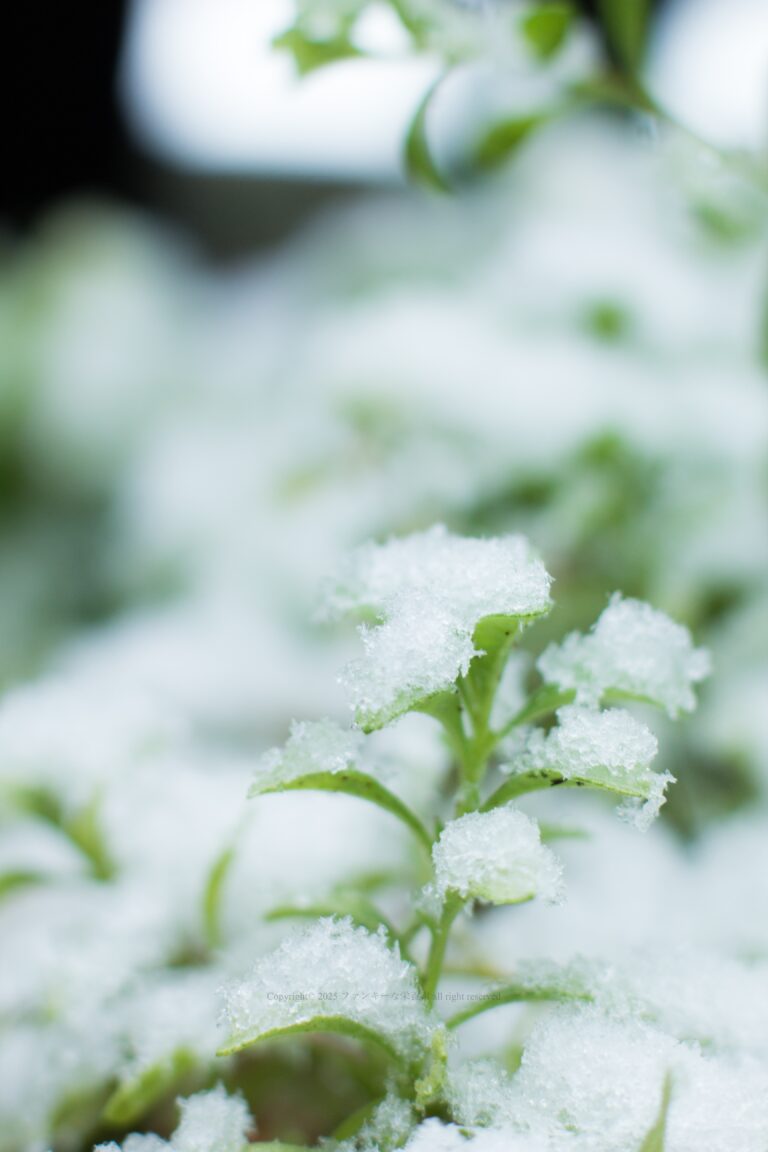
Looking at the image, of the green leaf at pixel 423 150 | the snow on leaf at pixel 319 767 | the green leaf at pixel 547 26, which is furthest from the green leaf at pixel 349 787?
the green leaf at pixel 547 26

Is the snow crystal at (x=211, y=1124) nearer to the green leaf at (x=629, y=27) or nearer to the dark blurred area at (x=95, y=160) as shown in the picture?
the green leaf at (x=629, y=27)

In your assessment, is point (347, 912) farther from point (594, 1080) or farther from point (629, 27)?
point (629, 27)

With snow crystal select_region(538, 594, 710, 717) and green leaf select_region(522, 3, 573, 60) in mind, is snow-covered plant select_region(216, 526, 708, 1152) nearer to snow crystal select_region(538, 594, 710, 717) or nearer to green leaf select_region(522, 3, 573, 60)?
snow crystal select_region(538, 594, 710, 717)

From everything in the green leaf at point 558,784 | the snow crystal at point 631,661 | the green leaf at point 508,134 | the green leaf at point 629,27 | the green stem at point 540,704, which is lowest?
the green leaf at point 558,784

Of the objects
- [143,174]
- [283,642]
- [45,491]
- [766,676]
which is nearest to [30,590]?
[45,491]

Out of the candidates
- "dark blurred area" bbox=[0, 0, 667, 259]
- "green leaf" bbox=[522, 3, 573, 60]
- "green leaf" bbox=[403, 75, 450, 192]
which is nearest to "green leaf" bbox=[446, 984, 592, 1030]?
"green leaf" bbox=[403, 75, 450, 192]

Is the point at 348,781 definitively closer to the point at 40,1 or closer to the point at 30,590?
the point at 30,590
